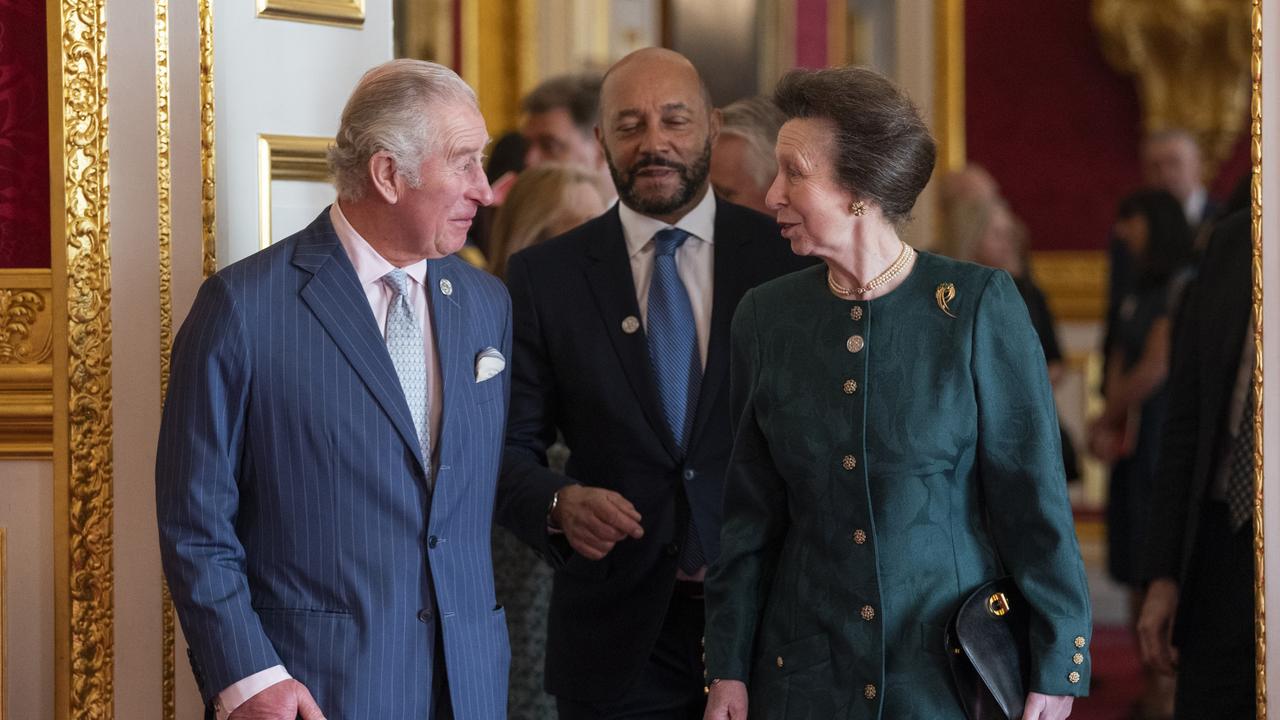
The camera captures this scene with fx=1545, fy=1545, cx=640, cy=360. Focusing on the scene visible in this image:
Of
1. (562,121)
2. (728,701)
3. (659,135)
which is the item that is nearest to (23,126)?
(659,135)

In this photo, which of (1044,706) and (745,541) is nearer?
(1044,706)

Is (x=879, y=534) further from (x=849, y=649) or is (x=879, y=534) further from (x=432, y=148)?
(x=432, y=148)

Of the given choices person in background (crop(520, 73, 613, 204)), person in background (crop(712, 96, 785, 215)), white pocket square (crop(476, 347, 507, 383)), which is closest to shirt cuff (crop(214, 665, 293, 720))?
white pocket square (crop(476, 347, 507, 383))

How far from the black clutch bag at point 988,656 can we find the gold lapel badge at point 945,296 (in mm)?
411

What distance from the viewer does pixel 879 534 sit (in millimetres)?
2281

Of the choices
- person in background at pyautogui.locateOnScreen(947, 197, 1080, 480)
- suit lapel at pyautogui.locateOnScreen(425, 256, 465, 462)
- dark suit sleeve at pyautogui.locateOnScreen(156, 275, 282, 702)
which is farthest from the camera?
person in background at pyautogui.locateOnScreen(947, 197, 1080, 480)

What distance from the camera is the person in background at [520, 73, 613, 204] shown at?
5543 mm

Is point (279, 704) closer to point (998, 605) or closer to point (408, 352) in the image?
point (408, 352)

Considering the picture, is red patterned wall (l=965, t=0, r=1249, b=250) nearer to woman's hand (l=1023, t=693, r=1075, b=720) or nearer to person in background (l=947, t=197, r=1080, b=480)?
person in background (l=947, t=197, r=1080, b=480)

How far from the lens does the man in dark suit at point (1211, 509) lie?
9.94 ft

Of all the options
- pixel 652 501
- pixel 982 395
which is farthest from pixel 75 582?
pixel 982 395

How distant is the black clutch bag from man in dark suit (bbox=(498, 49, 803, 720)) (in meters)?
Answer: 0.69

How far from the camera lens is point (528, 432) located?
2.95 m

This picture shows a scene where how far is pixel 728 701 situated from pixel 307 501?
2.34ft
